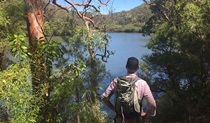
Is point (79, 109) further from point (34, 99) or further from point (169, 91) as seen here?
point (169, 91)

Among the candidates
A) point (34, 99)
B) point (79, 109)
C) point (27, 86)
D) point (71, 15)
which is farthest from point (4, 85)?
point (71, 15)

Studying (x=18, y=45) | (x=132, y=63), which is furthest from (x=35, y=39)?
(x=132, y=63)

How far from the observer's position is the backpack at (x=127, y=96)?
2260 mm

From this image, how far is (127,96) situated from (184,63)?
7.66 m

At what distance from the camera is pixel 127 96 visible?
2275mm

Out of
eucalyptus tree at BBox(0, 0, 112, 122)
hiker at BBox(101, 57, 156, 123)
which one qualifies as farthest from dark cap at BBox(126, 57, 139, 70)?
eucalyptus tree at BBox(0, 0, 112, 122)

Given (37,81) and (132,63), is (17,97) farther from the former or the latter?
(132,63)

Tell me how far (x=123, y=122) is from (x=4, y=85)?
130 centimetres

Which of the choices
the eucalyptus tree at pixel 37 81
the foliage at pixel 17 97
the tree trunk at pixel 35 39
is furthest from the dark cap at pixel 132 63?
the tree trunk at pixel 35 39

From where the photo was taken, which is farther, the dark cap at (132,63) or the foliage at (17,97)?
the foliage at (17,97)

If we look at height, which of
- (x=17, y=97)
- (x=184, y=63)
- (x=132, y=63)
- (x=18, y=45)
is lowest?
(x=184, y=63)

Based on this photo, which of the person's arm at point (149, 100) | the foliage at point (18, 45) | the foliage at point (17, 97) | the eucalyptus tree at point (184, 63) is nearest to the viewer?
the person's arm at point (149, 100)

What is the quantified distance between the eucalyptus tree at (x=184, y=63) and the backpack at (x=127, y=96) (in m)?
6.11

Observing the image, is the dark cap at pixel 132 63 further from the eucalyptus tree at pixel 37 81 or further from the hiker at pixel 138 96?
the eucalyptus tree at pixel 37 81
